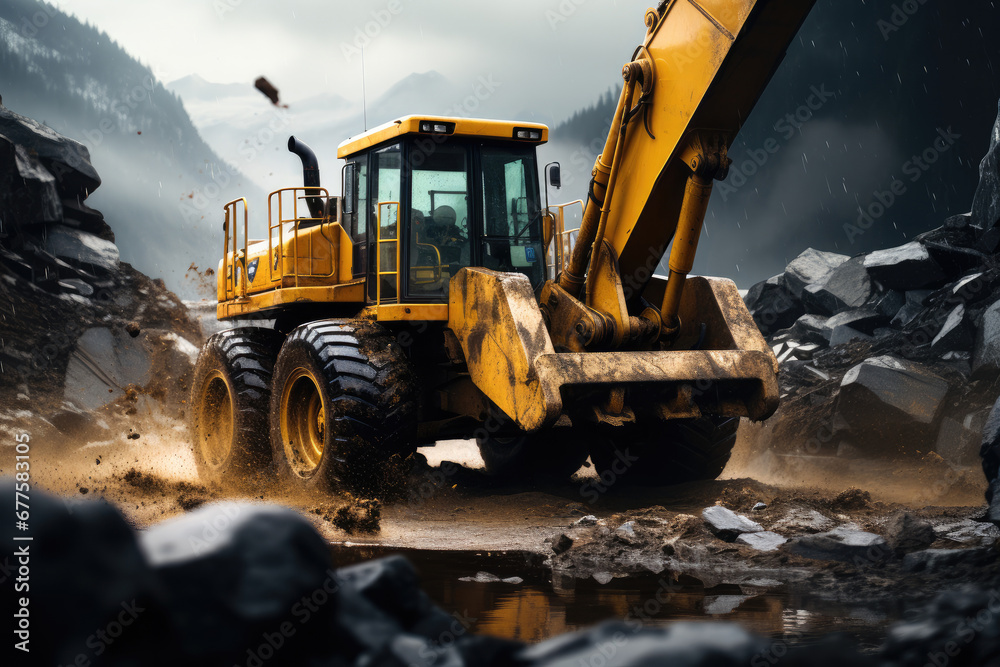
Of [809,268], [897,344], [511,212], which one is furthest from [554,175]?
[809,268]

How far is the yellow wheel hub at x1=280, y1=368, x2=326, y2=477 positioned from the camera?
7.09 m

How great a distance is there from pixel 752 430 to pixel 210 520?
28.1ft

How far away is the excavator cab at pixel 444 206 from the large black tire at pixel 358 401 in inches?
A: 20.5

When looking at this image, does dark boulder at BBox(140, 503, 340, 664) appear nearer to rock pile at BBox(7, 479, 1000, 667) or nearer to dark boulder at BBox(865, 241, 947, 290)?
rock pile at BBox(7, 479, 1000, 667)

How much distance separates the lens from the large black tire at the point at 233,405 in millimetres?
7848

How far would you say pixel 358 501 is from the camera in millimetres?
6000

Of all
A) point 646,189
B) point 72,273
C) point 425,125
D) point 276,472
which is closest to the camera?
point 646,189

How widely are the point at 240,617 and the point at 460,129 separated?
16.9ft

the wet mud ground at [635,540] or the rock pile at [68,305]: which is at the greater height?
the rock pile at [68,305]

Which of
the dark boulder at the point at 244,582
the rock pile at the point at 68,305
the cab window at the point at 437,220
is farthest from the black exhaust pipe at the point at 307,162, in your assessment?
the dark boulder at the point at 244,582

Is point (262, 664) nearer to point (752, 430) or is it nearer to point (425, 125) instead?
point (425, 125)

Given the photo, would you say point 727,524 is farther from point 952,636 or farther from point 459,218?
point 459,218

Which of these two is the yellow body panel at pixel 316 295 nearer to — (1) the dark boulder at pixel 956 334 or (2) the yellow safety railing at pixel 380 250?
(2) the yellow safety railing at pixel 380 250

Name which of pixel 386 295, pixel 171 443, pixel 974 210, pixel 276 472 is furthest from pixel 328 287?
pixel 974 210
